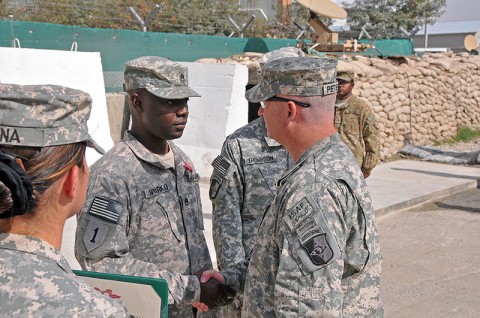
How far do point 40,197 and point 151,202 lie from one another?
4.07ft

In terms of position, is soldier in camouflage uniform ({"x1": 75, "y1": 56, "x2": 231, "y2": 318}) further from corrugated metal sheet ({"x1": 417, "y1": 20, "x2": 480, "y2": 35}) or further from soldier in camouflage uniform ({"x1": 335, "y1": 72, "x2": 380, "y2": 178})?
corrugated metal sheet ({"x1": 417, "y1": 20, "x2": 480, "y2": 35})

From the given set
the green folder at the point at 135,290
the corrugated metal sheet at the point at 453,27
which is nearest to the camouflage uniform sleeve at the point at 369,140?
the green folder at the point at 135,290

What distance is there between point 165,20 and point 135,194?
9.95 meters

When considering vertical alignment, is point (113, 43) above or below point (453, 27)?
above

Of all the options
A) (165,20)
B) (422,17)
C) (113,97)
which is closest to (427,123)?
(165,20)

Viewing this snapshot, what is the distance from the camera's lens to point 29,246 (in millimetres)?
1441

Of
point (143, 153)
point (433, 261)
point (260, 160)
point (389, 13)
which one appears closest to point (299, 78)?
point (143, 153)

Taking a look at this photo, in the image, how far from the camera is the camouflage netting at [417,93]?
12.2m

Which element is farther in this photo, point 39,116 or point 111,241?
point 111,241

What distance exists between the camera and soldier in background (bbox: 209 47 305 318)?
3287 mm

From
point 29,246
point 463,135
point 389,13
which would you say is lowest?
point 463,135

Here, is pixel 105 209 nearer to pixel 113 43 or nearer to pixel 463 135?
pixel 113 43

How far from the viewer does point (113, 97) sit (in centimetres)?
900

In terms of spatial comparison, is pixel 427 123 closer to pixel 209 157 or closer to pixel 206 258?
pixel 209 157
